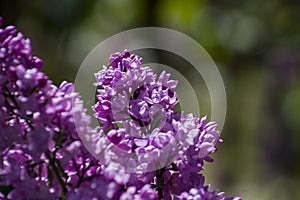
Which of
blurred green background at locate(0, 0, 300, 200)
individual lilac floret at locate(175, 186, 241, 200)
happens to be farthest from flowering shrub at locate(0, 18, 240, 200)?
blurred green background at locate(0, 0, 300, 200)

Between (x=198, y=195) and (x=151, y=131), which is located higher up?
(x=151, y=131)

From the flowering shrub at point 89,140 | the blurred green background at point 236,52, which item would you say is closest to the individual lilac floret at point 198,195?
the flowering shrub at point 89,140

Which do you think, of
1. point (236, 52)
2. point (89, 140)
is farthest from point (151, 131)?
point (236, 52)

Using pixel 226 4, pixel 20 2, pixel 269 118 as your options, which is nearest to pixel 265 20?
pixel 226 4

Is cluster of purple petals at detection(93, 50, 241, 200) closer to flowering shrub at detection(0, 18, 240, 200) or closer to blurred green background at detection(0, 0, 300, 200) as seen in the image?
flowering shrub at detection(0, 18, 240, 200)

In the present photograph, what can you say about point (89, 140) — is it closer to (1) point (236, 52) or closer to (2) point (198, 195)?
(2) point (198, 195)

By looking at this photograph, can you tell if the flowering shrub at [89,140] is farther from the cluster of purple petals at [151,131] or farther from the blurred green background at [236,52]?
the blurred green background at [236,52]
